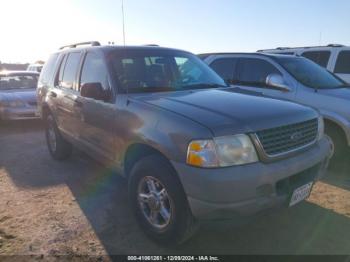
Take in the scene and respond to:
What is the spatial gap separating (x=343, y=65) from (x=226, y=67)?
3.49 metres

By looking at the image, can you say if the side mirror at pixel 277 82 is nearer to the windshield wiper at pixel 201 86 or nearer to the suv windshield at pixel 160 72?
the suv windshield at pixel 160 72

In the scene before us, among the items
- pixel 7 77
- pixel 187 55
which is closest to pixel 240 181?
pixel 187 55

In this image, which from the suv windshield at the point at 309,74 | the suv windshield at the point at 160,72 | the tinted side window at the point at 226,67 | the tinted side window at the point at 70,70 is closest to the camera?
the suv windshield at the point at 160,72

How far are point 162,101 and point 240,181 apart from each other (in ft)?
3.85

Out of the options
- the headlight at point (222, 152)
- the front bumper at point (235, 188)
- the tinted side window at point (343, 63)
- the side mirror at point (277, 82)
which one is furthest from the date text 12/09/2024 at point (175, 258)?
the tinted side window at point (343, 63)

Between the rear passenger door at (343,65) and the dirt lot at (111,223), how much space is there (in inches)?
150

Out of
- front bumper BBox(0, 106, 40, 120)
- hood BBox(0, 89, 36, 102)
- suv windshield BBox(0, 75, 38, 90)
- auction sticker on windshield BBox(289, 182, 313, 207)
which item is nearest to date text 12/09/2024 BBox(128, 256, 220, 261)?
auction sticker on windshield BBox(289, 182, 313, 207)

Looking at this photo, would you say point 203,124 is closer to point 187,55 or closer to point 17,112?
point 187,55

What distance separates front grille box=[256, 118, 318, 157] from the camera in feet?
9.26

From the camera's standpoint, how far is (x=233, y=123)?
2.76m

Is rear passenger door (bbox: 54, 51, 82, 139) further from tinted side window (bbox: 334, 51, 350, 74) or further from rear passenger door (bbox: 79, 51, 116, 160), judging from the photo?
tinted side window (bbox: 334, 51, 350, 74)

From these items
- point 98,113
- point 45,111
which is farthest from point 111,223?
point 45,111

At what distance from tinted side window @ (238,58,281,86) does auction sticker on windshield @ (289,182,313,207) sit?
320cm

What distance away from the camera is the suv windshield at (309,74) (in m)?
5.69
